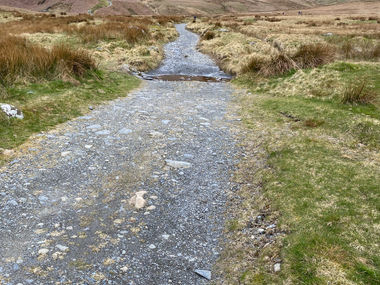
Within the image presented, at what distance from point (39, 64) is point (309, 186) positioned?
37.7 ft

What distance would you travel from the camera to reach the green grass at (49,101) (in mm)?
8172

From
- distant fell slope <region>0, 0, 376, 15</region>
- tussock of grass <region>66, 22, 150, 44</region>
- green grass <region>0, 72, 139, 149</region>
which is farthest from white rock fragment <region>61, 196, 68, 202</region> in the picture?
distant fell slope <region>0, 0, 376, 15</region>

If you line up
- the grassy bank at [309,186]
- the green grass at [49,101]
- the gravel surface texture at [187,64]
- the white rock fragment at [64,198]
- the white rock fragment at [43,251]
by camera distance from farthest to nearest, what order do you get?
the gravel surface texture at [187,64], the green grass at [49,101], the white rock fragment at [64,198], the white rock fragment at [43,251], the grassy bank at [309,186]

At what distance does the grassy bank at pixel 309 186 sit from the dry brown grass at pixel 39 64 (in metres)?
7.62

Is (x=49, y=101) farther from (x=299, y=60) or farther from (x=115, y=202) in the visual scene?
(x=299, y=60)

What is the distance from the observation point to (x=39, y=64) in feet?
40.7

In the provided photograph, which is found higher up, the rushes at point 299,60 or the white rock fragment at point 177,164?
the rushes at point 299,60

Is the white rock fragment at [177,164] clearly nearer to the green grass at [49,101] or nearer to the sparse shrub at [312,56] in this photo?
the green grass at [49,101]

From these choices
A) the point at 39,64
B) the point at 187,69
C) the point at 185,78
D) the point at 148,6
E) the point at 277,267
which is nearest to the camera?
the point at 277,267

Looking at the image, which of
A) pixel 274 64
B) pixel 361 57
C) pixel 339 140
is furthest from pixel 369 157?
pixel 361 57

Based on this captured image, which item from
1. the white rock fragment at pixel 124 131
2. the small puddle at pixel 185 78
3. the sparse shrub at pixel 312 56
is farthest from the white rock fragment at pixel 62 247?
the sparse shrub at pixel 312 56

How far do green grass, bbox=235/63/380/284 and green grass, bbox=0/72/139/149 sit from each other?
235 inches

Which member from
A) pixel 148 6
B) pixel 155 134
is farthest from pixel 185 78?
pixel 148 6

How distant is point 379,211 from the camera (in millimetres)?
5133
